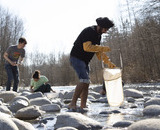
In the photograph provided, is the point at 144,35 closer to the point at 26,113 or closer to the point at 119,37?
the point at 119,37

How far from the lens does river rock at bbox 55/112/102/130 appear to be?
8.73ft

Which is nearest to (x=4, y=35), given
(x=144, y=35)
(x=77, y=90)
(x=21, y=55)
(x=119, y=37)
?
(x=119, y=37)

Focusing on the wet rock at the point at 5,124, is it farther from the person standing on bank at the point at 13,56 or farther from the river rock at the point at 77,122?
the person standing on bank at the point at 13,56

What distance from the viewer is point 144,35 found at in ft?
63.1

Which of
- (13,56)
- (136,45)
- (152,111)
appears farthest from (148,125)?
(136,45)

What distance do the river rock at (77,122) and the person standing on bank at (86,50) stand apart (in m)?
1.14

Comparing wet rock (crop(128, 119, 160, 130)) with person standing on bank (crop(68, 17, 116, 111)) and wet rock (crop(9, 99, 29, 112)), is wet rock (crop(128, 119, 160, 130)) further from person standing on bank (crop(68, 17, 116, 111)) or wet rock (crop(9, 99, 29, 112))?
wet rock (crop(9, 99, 29, 112))

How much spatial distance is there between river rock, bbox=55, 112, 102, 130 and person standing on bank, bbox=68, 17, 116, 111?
1.14 m

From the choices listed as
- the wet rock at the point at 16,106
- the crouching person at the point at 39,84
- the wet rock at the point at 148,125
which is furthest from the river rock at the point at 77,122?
the crouching person at the point at 39,84

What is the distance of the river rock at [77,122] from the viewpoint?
8.73 ft

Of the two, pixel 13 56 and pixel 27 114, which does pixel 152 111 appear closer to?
pixel 27 114

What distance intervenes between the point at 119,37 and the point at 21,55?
2132 cm

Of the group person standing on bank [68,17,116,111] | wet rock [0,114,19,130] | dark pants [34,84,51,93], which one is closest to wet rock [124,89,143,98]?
person standing on bank [68,17,116,111]

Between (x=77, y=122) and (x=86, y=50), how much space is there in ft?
4.52
